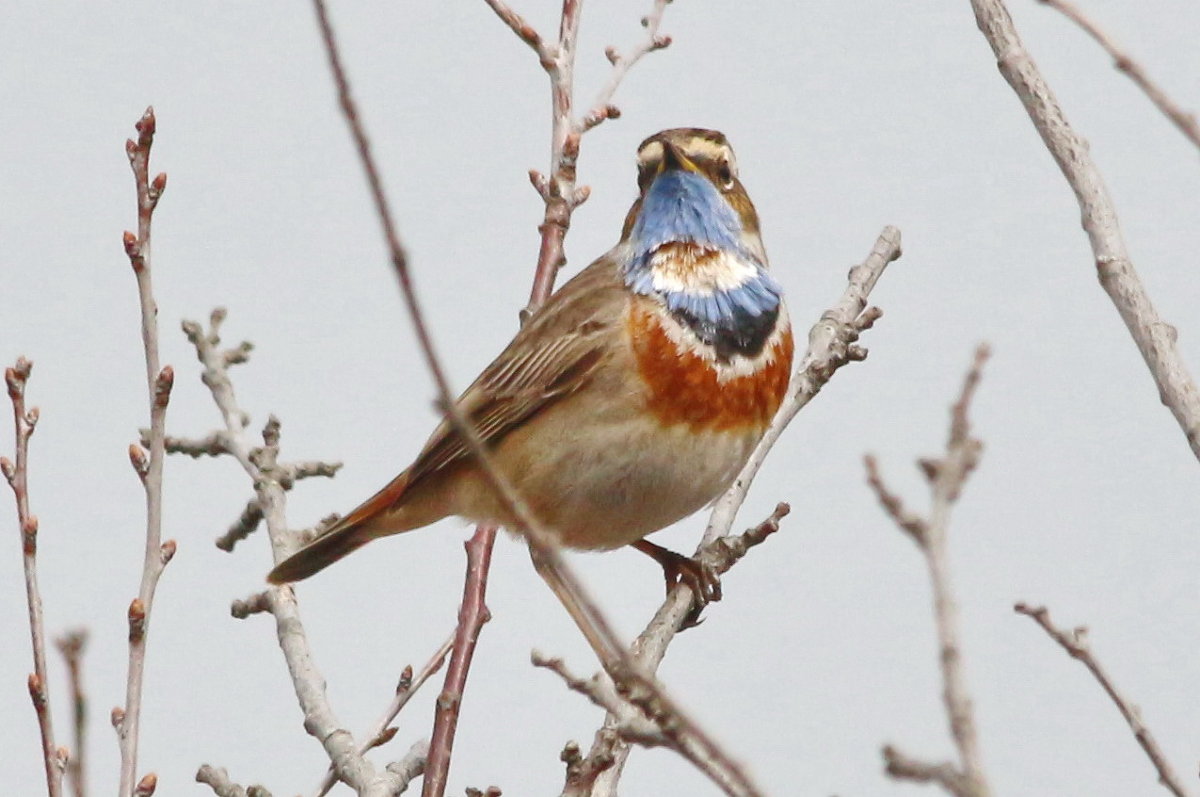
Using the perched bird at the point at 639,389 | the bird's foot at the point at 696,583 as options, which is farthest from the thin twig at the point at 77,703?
the bird's foot at the point at 696,583

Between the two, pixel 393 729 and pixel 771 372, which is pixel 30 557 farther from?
pixel 771 372

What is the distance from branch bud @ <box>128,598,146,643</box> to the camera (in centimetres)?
440

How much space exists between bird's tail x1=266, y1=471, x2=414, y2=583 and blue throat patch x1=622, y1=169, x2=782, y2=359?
1344 mm

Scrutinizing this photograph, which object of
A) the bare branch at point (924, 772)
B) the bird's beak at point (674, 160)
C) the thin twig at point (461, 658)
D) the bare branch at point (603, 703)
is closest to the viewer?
the bare branch at point (924, 772)

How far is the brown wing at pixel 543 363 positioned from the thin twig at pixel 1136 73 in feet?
13.0

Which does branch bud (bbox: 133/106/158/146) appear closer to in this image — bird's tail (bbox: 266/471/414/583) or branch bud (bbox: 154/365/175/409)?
branch bud (bbox: 154/365/175/409)

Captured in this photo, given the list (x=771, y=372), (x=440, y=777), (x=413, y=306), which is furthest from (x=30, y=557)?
(x=771, y=372)

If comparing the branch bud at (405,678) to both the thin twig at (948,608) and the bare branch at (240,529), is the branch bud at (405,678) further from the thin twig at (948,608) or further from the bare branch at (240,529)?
the thin twig at (948,608)

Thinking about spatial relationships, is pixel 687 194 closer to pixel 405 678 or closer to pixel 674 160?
pixel 674 160

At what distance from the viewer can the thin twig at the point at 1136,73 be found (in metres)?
3.00

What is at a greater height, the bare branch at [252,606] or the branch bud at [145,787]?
the bare branch at [252,606]

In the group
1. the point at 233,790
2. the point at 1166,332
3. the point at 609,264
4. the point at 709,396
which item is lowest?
the point at 1166,332

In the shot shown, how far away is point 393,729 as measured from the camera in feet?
19.5

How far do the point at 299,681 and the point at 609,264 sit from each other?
2358 millimetres
